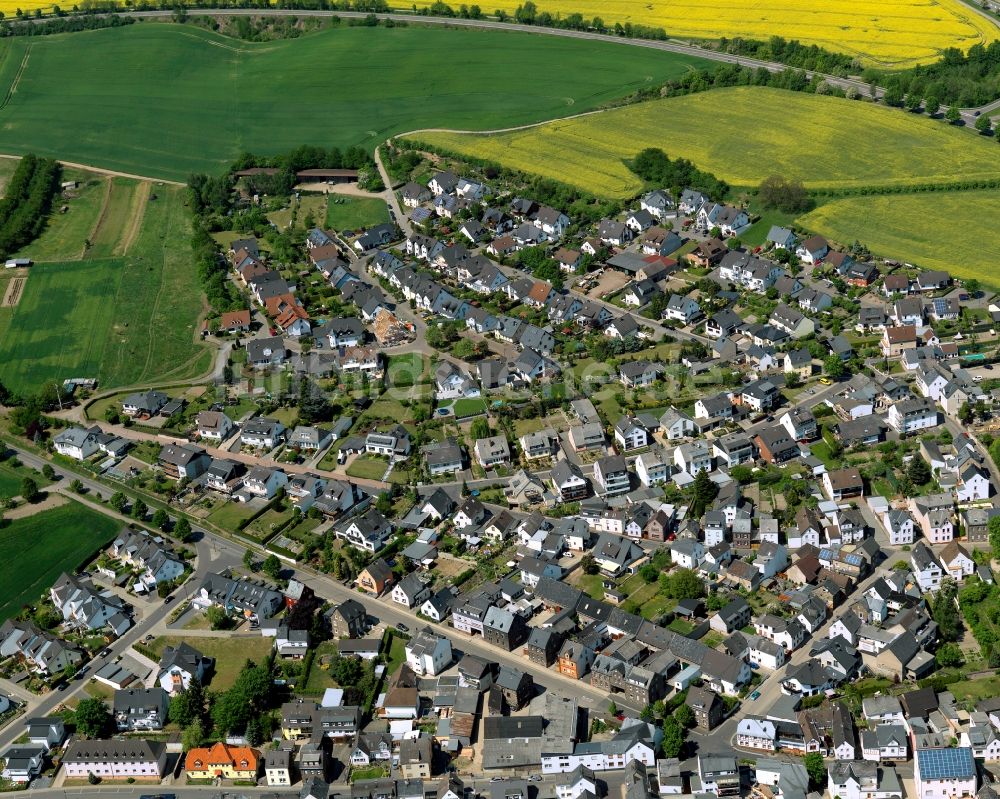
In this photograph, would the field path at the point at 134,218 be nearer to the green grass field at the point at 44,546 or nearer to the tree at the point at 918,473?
the green grass field at the point at 44,546

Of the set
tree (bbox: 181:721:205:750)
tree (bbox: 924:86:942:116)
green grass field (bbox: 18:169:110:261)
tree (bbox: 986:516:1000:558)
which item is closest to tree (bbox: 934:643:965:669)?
Result: tree (bbox: 986:516:1000:558)

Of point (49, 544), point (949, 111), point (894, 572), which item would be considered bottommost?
point (49, 544)

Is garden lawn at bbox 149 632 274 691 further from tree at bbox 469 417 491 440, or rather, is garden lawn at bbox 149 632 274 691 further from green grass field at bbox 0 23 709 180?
green grass field at bbox 0 23 709 180

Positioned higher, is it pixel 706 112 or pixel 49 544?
pixel 706 112

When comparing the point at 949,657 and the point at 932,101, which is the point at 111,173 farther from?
the point at 949,657

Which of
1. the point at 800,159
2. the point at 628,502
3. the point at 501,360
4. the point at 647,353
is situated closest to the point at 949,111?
the point at 800,159

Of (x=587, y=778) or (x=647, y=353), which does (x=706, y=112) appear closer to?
(x=647, y=353)
